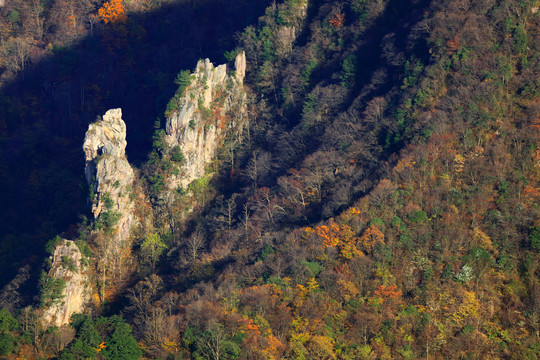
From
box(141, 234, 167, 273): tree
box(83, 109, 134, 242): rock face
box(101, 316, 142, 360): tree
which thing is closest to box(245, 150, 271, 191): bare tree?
box(141, 234, 167, 273): tree

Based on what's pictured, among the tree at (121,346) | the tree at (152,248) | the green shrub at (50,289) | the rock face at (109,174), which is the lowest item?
the tree at (121,346)

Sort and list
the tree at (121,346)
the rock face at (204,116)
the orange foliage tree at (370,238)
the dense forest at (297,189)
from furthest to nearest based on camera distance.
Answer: the rock face at (204,116), the orange foliage tree at (370,238), the dense forest at (297,189), the tree at (121,346)

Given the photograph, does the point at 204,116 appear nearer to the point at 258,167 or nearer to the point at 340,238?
the point at 258,167

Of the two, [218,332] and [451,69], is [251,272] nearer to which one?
[218,332]

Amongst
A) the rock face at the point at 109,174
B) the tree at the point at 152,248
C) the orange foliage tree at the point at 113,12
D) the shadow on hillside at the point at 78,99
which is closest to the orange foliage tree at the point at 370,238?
the tree at the point at 152,248

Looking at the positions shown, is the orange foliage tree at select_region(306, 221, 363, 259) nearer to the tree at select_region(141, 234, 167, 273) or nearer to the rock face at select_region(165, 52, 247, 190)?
the tree at select_region(141, 234, 167, 273)

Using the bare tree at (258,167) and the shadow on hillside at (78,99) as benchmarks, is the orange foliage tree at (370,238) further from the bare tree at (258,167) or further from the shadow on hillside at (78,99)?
the shadow on hillside at (78,99)
